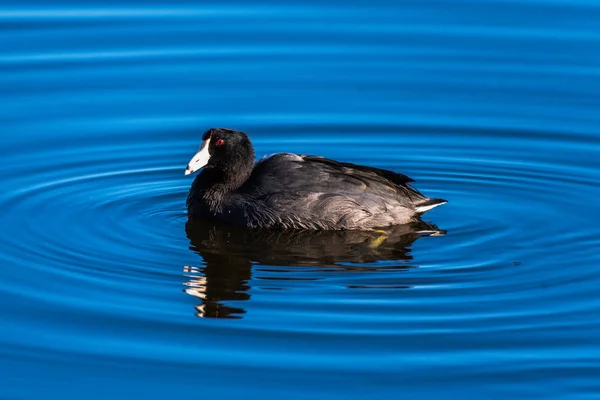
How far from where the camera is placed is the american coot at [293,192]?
1043cm

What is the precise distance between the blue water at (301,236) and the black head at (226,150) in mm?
582

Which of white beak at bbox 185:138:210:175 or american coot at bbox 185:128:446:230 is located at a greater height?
white beak at bbox 185:138:210:175

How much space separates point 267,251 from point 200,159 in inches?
47.8

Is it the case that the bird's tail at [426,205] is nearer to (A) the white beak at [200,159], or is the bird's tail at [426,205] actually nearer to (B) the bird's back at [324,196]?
(B) the bird's back at [324,196]

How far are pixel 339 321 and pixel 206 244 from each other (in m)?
2.24

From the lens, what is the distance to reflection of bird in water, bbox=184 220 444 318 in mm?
9156

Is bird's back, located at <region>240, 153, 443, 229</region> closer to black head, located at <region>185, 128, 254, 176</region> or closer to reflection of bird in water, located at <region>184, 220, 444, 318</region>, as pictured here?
reflection of bird in water, located at <region>184, 220, 444, 318</region>

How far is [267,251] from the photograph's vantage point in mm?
9961

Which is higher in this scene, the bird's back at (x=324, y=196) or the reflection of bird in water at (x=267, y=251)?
the bird's back at (x=324, y=196)

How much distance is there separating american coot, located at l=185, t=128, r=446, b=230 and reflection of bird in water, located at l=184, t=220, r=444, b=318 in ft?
0.34

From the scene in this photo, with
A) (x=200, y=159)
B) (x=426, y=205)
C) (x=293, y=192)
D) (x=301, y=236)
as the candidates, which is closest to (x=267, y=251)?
(x=301, y=236)

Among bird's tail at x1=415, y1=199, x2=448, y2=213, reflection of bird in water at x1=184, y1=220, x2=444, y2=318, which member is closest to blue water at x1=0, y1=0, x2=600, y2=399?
reflection of bird in water at x1=184, y1=220, x2=444, y2=318

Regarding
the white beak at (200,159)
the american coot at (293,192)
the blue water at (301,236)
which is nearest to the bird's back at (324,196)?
the american coot at (293,192)

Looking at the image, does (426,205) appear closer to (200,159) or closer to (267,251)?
(267,251)
